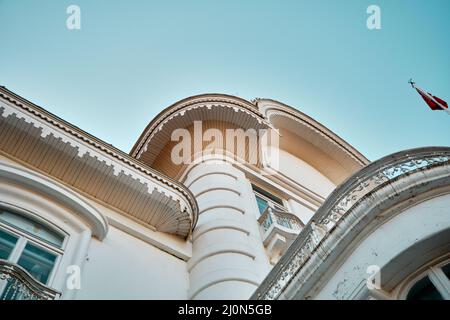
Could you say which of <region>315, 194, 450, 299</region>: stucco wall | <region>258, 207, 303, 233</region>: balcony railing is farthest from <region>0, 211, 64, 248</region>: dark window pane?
<region>258, 207, 303, 233</region>: balcony railing

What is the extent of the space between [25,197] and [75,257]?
1562mm

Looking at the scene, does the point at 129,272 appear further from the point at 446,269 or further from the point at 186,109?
the point at 186,109

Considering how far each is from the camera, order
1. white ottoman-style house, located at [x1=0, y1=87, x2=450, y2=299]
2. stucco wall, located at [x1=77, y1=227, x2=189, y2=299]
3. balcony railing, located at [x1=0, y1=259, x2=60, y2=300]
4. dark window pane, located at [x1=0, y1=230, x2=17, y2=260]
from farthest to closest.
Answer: stucco wall, located at [x1=77, y1=227, x2=189, y2=299] < dark window pane, located at [x1=0, y1=230, x2=17, y2=260] < balcony railing, located at [x1=0, y1=259, x2=60, y2=300] < white ottoman-style house, located at [x1=0, y1=87, x2=450, y2=299]

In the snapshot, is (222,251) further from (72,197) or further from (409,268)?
(409,268)

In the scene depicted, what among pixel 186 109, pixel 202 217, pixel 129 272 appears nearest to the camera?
pixel 129 272

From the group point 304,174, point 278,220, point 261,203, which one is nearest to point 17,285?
point 278,220

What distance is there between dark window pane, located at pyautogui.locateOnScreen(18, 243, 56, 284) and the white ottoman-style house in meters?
0.03

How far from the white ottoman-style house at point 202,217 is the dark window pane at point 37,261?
0.08 feet

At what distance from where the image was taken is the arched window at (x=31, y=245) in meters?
7.52

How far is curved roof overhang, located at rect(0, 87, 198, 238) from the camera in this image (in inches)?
381

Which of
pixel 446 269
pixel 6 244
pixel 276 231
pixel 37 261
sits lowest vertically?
pixel 446 269

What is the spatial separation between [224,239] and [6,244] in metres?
4.67

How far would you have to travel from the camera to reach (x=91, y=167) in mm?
10039

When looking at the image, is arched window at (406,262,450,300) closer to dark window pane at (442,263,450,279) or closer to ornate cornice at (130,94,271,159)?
dark window pane at (442,263,450,279)
